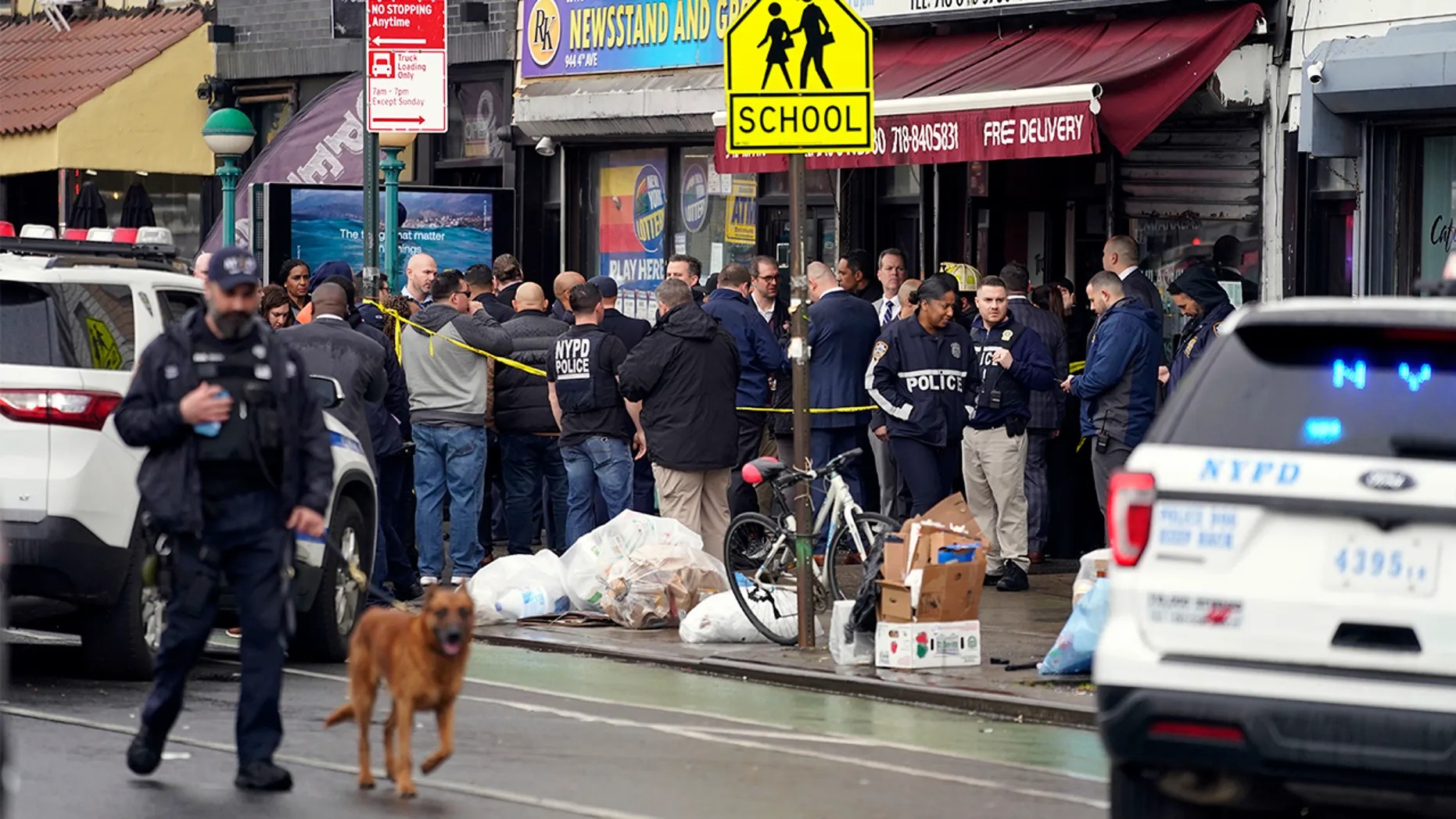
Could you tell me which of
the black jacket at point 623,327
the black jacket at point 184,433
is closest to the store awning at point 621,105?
the black jacket at point 623,327

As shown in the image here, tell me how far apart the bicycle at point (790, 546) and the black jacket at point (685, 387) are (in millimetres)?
1109

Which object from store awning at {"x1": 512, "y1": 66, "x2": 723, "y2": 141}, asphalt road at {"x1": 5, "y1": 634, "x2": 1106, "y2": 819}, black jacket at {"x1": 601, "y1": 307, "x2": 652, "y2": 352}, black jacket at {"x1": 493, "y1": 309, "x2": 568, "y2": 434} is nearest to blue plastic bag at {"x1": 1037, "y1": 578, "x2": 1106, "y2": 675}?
asphalt road at {"x1": 5, "y1": 634, "x2": 1106, "y2": 819}

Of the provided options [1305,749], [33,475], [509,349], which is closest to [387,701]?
[33,475]

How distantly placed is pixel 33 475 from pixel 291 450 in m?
2.40

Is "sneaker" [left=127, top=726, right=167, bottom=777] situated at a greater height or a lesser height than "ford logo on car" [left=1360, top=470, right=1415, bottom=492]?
lesser

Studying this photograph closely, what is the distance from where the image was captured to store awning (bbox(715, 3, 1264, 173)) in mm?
15617

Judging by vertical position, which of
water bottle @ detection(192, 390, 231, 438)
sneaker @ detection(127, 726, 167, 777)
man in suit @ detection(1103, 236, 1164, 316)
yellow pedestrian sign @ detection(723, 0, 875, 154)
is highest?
yellow pedestrian sign @ detection(723, 0, 875, 154)

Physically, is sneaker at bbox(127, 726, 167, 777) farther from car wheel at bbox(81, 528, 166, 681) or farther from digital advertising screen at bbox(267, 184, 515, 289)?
digital advertising screen at bbox(267, 184, 515, 289)

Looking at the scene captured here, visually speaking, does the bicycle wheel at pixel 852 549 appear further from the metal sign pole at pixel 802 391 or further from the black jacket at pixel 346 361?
the black jacket at pixel 346 361

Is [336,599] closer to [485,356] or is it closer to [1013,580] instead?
[485,356]

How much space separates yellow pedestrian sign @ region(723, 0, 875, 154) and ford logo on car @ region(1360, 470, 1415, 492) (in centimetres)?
626

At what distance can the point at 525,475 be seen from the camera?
1609 cm

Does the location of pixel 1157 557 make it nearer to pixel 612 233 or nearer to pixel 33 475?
pixel 33 475

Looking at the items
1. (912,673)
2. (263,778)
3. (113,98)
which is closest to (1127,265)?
(912,673)
